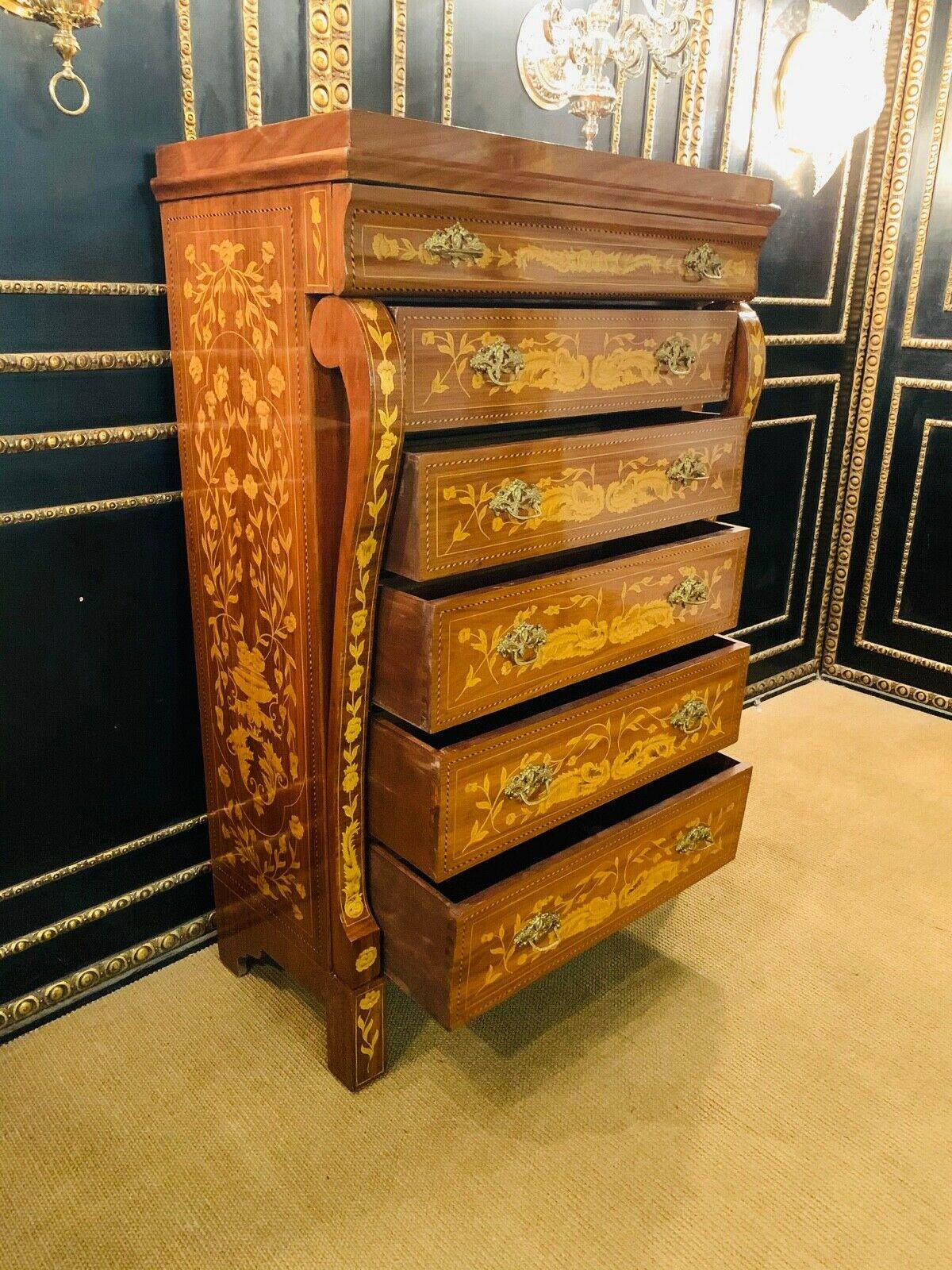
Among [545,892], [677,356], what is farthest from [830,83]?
[545,892]

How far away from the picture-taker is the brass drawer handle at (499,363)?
1.17 meters

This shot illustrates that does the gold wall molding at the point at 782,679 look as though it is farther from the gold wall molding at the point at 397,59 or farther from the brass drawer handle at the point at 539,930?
the gold wall molding at the point at 397,59

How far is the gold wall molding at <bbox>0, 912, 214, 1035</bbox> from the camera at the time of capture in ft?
5.06

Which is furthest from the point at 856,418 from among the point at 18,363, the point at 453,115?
the point at 18,363

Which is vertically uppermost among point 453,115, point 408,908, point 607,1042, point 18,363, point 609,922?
point 453,115

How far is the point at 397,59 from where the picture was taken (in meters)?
1.57

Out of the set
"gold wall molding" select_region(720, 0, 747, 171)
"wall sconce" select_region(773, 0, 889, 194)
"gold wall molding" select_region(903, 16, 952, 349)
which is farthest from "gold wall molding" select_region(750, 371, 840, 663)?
"gold wall molding" select_region(720, 0, 747, 171)

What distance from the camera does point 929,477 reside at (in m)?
2.69

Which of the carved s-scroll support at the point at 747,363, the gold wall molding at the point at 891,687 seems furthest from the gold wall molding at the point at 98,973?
the gold wall molding at the point at 891,687

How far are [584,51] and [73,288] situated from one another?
1.03 meters

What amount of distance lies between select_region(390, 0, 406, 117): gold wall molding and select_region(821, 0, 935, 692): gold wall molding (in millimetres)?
1615

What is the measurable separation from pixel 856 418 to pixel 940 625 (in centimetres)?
64

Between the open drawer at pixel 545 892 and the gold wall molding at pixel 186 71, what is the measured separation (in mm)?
1077

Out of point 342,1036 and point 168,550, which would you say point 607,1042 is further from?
point 168,550
